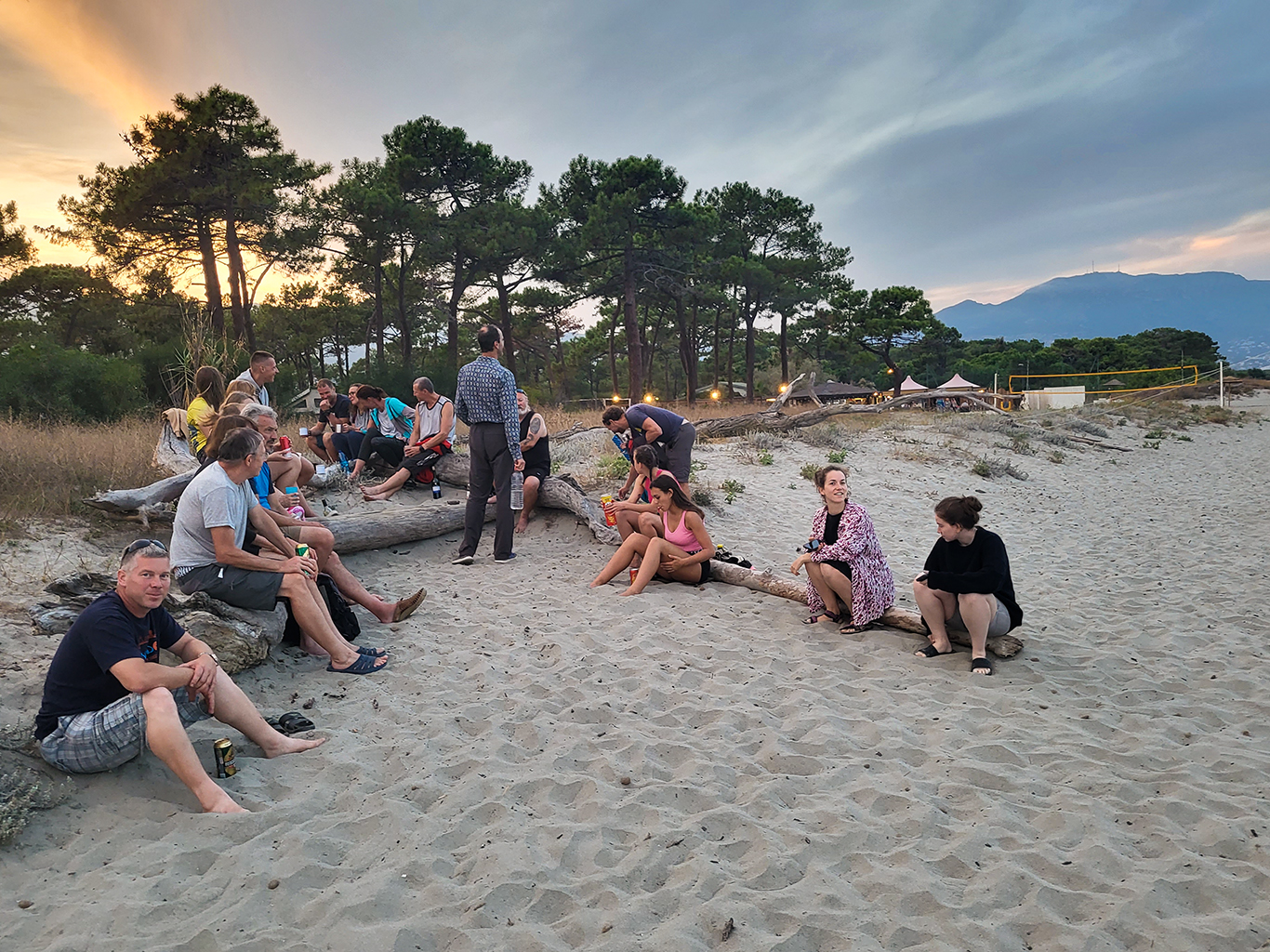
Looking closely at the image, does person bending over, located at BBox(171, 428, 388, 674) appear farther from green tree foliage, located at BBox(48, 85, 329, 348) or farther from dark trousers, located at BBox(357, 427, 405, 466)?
green tree foliage, located at BBox(48, 85, 329, 348)

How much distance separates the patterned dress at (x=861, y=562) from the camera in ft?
17.2

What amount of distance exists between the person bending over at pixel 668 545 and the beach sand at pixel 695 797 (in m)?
0.39

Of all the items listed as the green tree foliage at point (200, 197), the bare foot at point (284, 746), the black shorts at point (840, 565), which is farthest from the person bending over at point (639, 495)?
the green tree foliage at point (200, 197)

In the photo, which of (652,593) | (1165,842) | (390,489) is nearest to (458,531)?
(390,489)

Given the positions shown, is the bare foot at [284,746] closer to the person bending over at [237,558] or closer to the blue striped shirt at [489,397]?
the person bending over at [237,558]

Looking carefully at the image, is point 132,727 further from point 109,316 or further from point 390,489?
point 109,316

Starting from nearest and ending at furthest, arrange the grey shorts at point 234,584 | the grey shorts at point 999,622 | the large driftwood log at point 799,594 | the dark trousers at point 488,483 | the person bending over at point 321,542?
the grey shorts at point 234,584 < the grey shorts at point 999,622 < the large driftwood log at point 799,594 < the person bending over at point 321,542 < the dark trousers at point 488,483

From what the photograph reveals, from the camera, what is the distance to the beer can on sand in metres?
3.21

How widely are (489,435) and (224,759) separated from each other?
416 centimetres

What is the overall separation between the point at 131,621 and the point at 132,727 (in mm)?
452

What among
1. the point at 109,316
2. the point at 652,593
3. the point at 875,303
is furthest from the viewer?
the point at 875,303

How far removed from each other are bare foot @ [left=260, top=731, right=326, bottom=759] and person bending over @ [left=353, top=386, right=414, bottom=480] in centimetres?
600

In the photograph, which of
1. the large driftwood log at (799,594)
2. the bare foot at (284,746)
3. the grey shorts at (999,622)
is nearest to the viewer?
the bare foot at (284,746)

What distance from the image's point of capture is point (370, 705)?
412 cm
